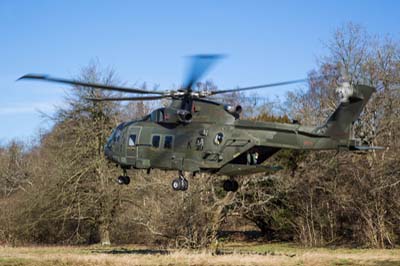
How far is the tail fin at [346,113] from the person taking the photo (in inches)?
741

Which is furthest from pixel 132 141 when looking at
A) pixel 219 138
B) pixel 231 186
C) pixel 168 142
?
pixel 231 186

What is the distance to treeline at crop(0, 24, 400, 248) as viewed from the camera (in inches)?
1260

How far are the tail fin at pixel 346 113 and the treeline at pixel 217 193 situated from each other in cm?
1240

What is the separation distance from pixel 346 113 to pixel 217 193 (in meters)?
16.3

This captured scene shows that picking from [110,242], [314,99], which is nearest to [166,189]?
[110,242]

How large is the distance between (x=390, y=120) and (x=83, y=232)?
20511 millimetres

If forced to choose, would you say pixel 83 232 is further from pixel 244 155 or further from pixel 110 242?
pixel 244 155

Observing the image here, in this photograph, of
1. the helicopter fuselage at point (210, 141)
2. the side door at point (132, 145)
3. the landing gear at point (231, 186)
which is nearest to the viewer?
the helicopter fuselage at point (210, 141)

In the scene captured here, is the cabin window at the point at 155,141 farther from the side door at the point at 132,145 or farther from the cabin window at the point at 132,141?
the cabin window at the point at 132,141

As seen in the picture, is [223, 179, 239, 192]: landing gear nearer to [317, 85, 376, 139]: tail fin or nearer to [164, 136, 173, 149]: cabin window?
[164, 136, 173, 149]: cabin window

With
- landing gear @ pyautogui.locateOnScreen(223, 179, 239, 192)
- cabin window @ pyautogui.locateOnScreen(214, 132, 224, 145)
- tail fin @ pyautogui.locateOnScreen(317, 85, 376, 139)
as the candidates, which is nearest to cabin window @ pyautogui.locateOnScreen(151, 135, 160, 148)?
cabin window @ pyautogui.locateOnScreen(214, 132, 224, 145)

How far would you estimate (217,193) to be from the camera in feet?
113

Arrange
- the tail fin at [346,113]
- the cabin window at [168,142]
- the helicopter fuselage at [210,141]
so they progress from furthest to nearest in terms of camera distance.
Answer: the cabin window at [168,142], the helicopter fuselage at [210,141], the tail fin at [346,113]

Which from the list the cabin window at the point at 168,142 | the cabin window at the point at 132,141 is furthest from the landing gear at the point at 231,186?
the cabin window at the point at 132,141
